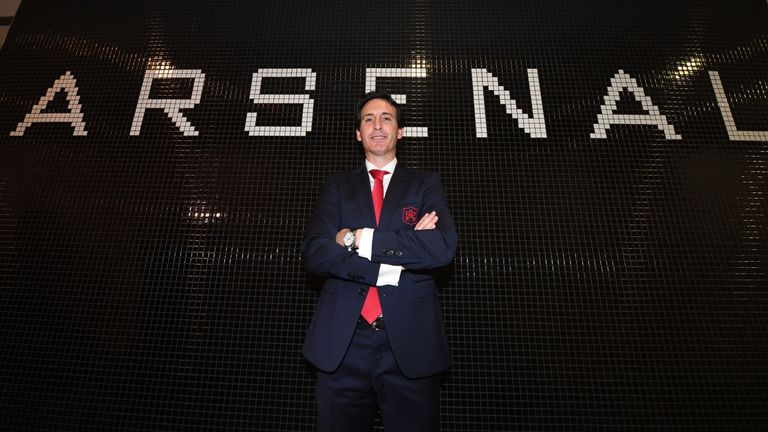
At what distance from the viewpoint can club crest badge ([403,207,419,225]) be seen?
5.57 feet

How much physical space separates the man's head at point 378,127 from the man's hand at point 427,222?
1.34 ft

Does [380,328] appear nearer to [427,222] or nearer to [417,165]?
[427,222]

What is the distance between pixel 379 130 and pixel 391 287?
751 millimetres

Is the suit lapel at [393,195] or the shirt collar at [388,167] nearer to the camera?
the suit lapel at [393,195]

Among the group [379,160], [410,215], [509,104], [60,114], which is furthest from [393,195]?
[60,114]

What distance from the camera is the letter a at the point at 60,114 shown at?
3.00m

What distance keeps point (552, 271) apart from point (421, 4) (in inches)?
91.6

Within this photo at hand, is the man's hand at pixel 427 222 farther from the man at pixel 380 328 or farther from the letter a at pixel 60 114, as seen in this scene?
the letter a at pixel 60 114

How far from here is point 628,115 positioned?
9.50 feet

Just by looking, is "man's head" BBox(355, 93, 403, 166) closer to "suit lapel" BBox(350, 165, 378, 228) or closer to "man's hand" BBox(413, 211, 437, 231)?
"suit lapel" BBox(350, 165, 378, 228)

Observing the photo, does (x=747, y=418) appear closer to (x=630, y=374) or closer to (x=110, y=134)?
(x=630, y=374)

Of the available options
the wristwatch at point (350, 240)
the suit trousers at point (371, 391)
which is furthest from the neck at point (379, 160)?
the suit trousers at point (371, 391)

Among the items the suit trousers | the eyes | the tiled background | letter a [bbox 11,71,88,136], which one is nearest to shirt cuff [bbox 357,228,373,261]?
the suit trousers

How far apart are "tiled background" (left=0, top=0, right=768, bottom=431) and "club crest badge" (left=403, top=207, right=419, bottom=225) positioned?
1004 millimetres
